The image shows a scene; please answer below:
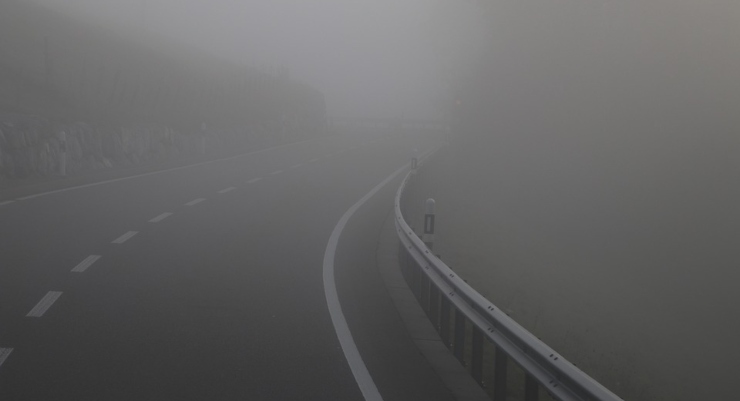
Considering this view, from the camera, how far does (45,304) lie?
854cm

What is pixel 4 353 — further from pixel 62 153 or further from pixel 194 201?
pixel 62 153

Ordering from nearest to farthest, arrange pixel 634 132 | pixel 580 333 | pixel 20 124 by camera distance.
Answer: pixel 580 333, pixel 20 124, pixel 634 132

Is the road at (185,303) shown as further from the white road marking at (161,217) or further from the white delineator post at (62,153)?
the white delineator post at (62,153)

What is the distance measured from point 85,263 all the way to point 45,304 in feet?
8.06

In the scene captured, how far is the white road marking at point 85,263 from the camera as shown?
10.5 meters

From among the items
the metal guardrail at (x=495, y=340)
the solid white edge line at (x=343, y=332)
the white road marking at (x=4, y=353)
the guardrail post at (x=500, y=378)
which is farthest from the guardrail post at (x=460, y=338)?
the white road marking at (x=4, y=353)

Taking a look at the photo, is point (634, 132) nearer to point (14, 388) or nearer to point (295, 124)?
point (295, 124)

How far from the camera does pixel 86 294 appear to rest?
9141 mm

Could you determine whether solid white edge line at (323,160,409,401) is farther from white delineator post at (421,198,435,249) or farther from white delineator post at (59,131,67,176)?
white delineator post at (59,131,67,176)

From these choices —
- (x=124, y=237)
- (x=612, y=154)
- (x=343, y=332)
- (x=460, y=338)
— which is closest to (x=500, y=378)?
(x=460, y=338)

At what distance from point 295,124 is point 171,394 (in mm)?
48353

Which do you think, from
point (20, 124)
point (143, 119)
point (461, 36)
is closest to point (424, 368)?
point (20, 124)

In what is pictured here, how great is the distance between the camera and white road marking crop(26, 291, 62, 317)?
8.14 m

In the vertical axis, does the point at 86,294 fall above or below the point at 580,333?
above
